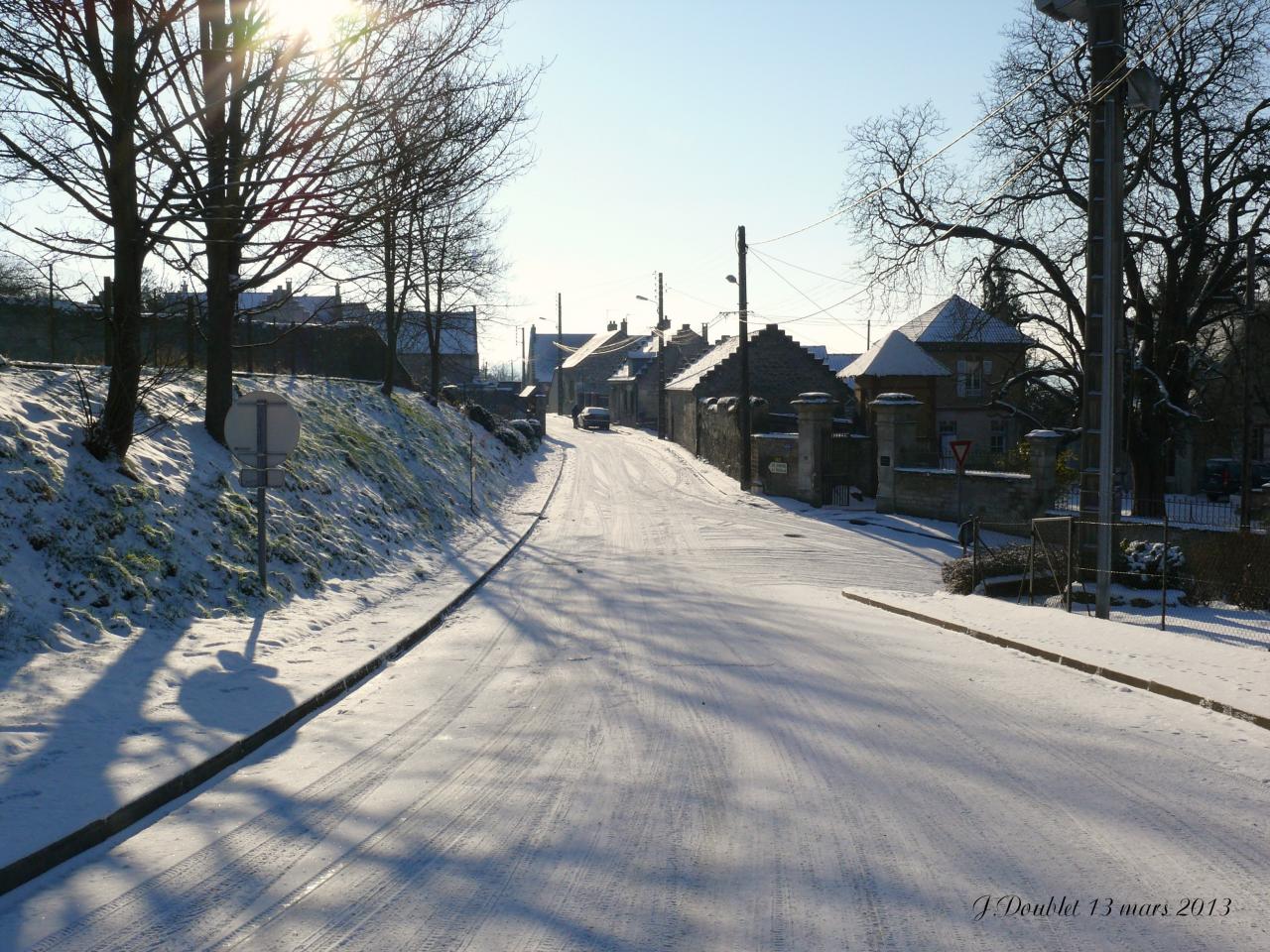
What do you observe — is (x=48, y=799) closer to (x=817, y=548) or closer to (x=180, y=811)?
(x=180, y=811)

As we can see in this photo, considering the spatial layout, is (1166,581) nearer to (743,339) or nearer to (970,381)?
(743,339)

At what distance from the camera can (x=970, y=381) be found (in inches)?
1908

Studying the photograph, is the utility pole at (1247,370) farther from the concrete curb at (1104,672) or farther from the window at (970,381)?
the window at (970,381)

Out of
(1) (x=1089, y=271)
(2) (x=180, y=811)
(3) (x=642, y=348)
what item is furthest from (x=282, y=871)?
(3) (x=642, y=348)

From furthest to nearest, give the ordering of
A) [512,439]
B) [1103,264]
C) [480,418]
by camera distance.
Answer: [512,439], [480,418], [1103,264]

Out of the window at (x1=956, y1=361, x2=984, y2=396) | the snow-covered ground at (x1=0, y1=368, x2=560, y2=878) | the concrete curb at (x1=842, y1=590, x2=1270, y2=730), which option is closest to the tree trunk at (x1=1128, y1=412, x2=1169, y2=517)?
the concrete curb at (x1=842, y1=590, x2=1270, y2=730)

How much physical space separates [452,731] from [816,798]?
8.98 ft

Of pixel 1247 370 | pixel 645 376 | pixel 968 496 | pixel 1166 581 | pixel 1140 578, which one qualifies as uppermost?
pixel 645 376

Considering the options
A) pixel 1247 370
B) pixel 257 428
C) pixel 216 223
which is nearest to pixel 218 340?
pixel 216 223

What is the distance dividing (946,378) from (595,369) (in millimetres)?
56193

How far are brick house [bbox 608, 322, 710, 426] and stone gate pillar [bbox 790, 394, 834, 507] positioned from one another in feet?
146

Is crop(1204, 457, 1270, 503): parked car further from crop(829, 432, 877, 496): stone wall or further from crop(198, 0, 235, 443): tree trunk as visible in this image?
crop(198, 0, 235, 443): tree trunk

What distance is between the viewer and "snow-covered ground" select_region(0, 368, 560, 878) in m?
6.06

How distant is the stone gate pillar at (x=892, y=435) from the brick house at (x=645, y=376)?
4659 cm
